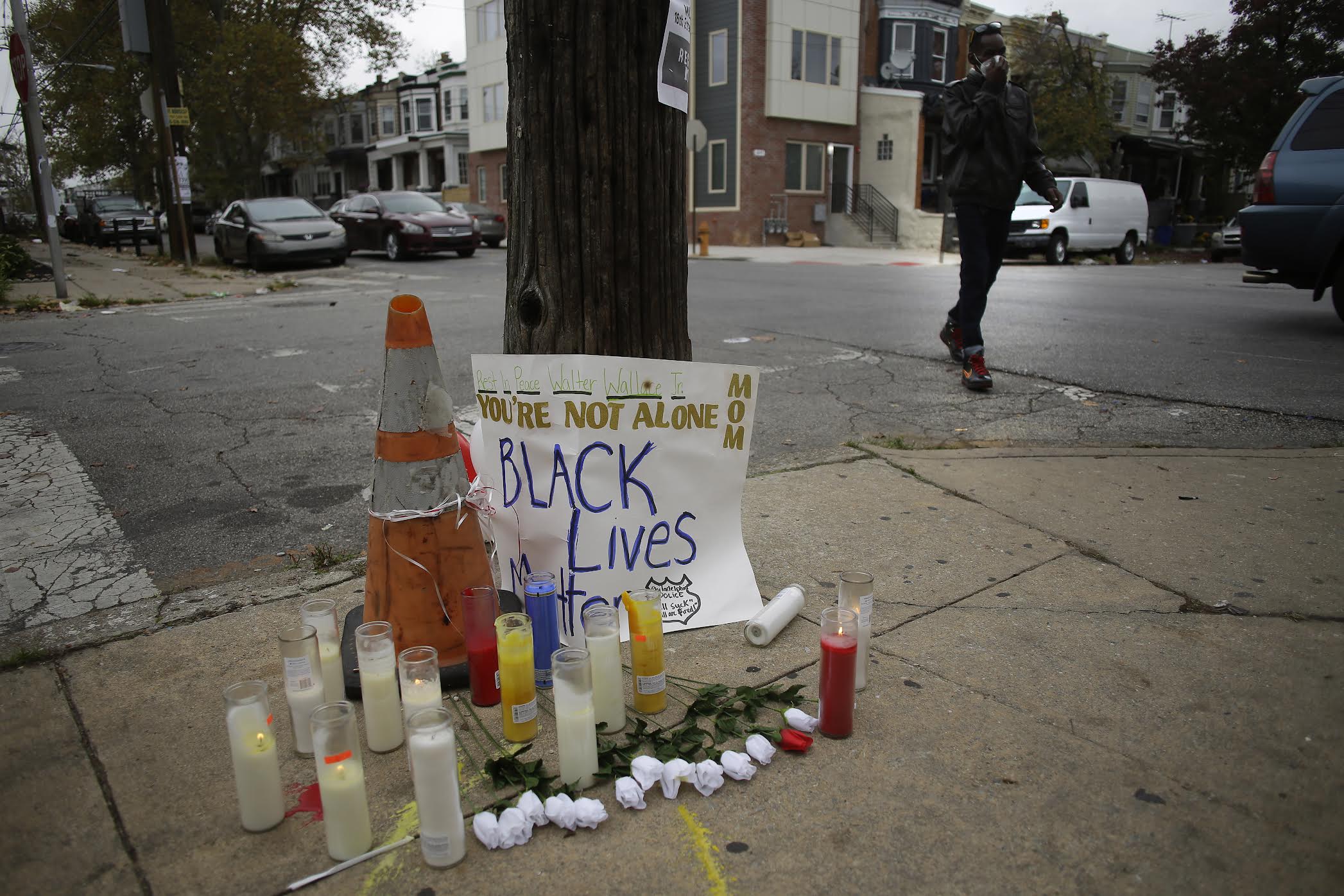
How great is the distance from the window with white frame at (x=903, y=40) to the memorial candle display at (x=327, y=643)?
1421 inches

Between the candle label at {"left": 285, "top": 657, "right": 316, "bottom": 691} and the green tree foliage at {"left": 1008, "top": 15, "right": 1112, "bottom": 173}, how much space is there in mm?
31998

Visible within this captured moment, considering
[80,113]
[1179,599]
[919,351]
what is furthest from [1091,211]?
[80,113]

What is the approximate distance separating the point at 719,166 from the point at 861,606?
3015 centimetres

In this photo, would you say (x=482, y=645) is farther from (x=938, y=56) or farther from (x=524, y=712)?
(x=938, y=56)

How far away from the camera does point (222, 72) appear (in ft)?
101

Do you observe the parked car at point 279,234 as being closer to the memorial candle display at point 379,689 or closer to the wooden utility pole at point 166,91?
the wooden utility pole at point 166,91

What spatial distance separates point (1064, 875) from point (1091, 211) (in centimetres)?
2265

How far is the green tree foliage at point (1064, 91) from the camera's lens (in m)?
29.5

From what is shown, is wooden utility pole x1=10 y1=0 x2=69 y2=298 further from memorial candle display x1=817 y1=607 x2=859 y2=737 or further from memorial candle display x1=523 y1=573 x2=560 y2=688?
memorial candle display x1=817 y1=607 x2=859 y2=737

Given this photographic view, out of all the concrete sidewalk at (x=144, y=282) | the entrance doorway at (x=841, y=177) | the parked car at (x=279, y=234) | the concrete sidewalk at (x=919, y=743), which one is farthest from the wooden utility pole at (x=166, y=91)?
the entrance doorway at (x=841, y=177)

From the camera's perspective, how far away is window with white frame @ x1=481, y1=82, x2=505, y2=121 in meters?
38.8

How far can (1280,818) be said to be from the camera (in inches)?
77.0

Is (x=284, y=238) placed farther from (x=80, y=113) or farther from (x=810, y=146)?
(x=80, y=113)

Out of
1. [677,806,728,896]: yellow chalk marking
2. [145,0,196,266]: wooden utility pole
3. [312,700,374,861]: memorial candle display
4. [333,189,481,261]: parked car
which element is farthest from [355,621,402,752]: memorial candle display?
[333,189,481,261]: parked car
